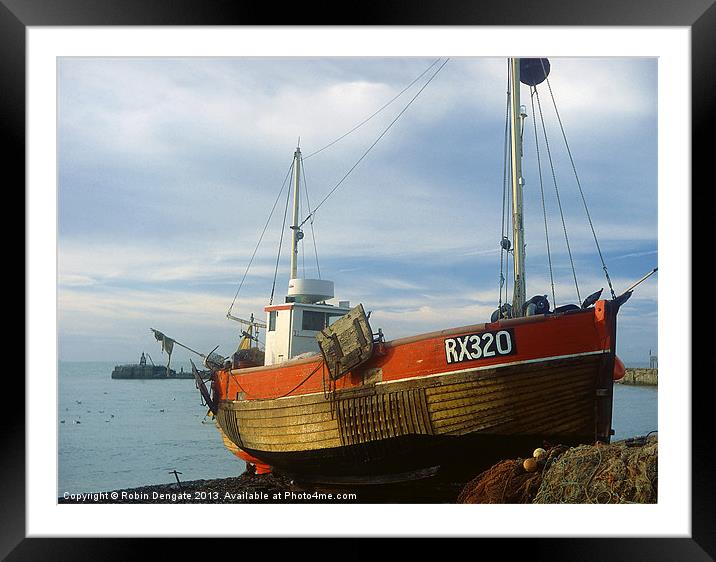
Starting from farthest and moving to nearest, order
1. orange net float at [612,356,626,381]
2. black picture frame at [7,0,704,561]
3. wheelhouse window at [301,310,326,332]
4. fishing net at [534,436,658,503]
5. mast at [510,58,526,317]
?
1. wheelhouse window at [301,310,326,332]
2. mast at [510,58,526,317]
3. orange net float at [612,356,626,381]
4. fishing net at [534,436,658,503]
5. black picture frame at [7,0,704,561]

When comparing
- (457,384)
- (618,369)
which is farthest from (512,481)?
(618,369)

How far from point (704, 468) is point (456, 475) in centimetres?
155

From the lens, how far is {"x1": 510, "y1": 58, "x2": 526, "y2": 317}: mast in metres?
4.92

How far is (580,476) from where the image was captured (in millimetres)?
4684

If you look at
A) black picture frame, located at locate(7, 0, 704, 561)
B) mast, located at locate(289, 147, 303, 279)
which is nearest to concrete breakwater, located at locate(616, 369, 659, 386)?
black picture frame, located at locate(7, 0, 704, 561)

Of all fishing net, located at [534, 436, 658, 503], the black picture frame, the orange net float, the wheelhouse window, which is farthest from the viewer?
the wheelhouse window

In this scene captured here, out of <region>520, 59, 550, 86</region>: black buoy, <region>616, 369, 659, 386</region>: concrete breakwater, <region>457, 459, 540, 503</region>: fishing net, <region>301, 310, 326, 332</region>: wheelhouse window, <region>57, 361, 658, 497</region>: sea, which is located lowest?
<region>457, 459, 540, 503</region>: fishing net

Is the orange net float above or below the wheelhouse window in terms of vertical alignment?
→ below

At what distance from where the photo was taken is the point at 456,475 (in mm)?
4895

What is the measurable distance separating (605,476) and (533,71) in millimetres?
2759

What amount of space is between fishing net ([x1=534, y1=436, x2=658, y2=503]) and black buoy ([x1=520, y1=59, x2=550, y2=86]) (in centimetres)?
253

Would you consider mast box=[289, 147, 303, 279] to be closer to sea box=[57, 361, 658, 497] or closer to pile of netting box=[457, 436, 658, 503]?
sea box=[57, 361, 658, 497]
